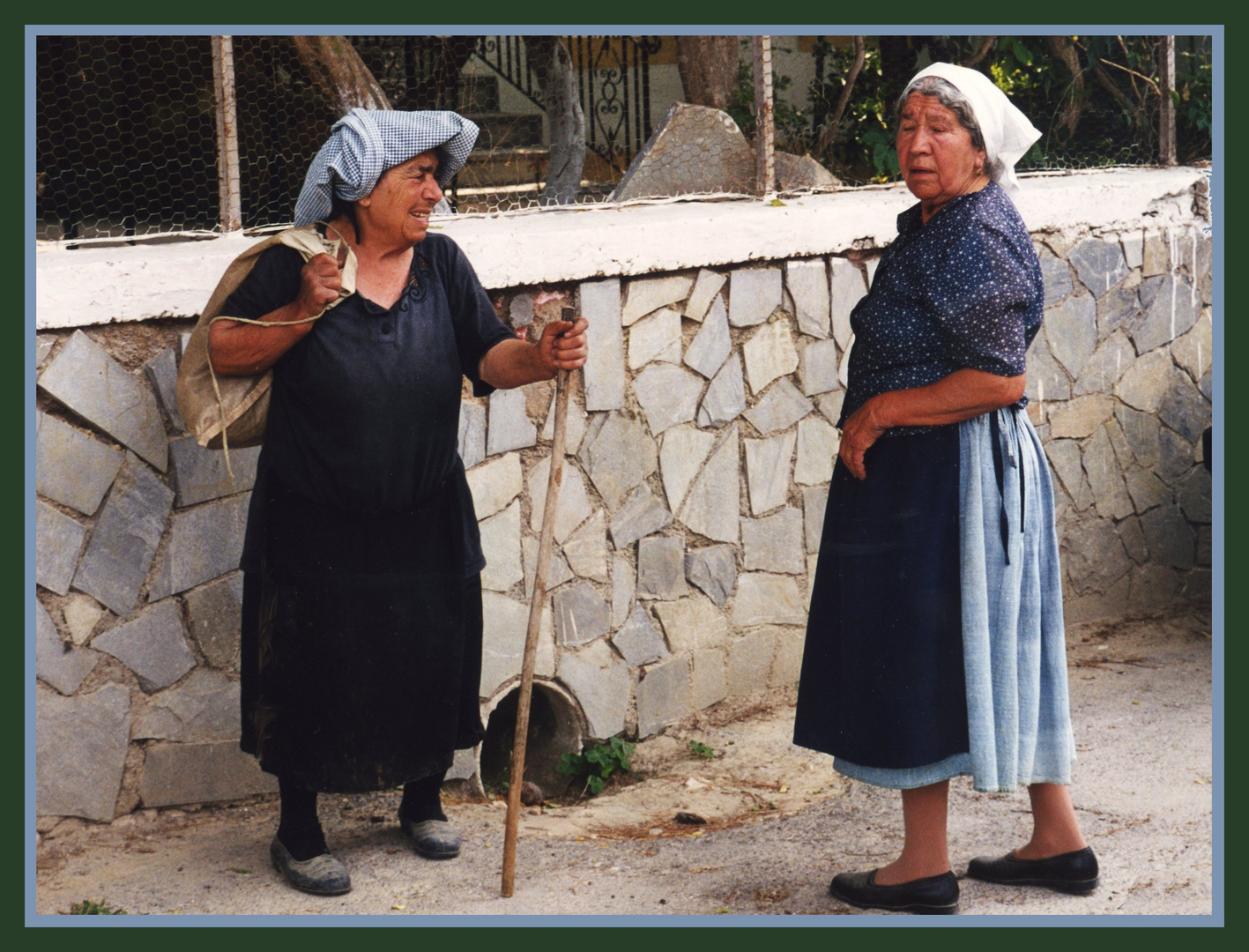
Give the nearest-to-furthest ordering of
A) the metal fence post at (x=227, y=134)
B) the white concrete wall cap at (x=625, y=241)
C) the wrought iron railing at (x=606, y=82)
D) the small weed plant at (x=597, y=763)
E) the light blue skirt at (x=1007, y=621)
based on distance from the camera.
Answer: the light blue skirt at (x=1007, y=621)
the white concrete wall cap at (x=625, y=241)
the metal fence post at (x=227, y=134)
the small weed plant at (x=597, y=763)
the wrought iron railing at (x=606, y=82)

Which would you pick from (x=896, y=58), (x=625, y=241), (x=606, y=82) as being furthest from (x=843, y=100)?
(x=625, y=241)

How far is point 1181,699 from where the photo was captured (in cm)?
512

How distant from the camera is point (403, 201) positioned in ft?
10.8

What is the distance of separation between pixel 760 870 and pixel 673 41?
4.38m

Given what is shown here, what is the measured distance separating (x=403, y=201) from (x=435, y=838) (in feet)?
5.71

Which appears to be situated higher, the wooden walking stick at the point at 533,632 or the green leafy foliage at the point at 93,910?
the wooden walking stick at the point at 533,632

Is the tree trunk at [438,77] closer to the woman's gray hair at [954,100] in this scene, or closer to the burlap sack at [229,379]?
the burlap sack at [229,379]

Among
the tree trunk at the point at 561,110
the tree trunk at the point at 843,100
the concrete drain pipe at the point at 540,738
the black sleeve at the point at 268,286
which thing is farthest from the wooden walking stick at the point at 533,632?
the tree trunk at the point at 843,100

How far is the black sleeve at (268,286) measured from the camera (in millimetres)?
3287

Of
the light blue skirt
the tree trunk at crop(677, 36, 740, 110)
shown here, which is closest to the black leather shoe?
the light blue skirt

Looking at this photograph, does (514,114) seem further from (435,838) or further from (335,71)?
(435,838)

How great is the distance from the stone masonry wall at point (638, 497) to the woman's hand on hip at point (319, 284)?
72 centimetres

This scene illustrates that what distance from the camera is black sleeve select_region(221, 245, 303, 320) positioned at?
3.29 metres

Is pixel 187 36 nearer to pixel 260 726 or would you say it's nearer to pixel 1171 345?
pixel 260 726
